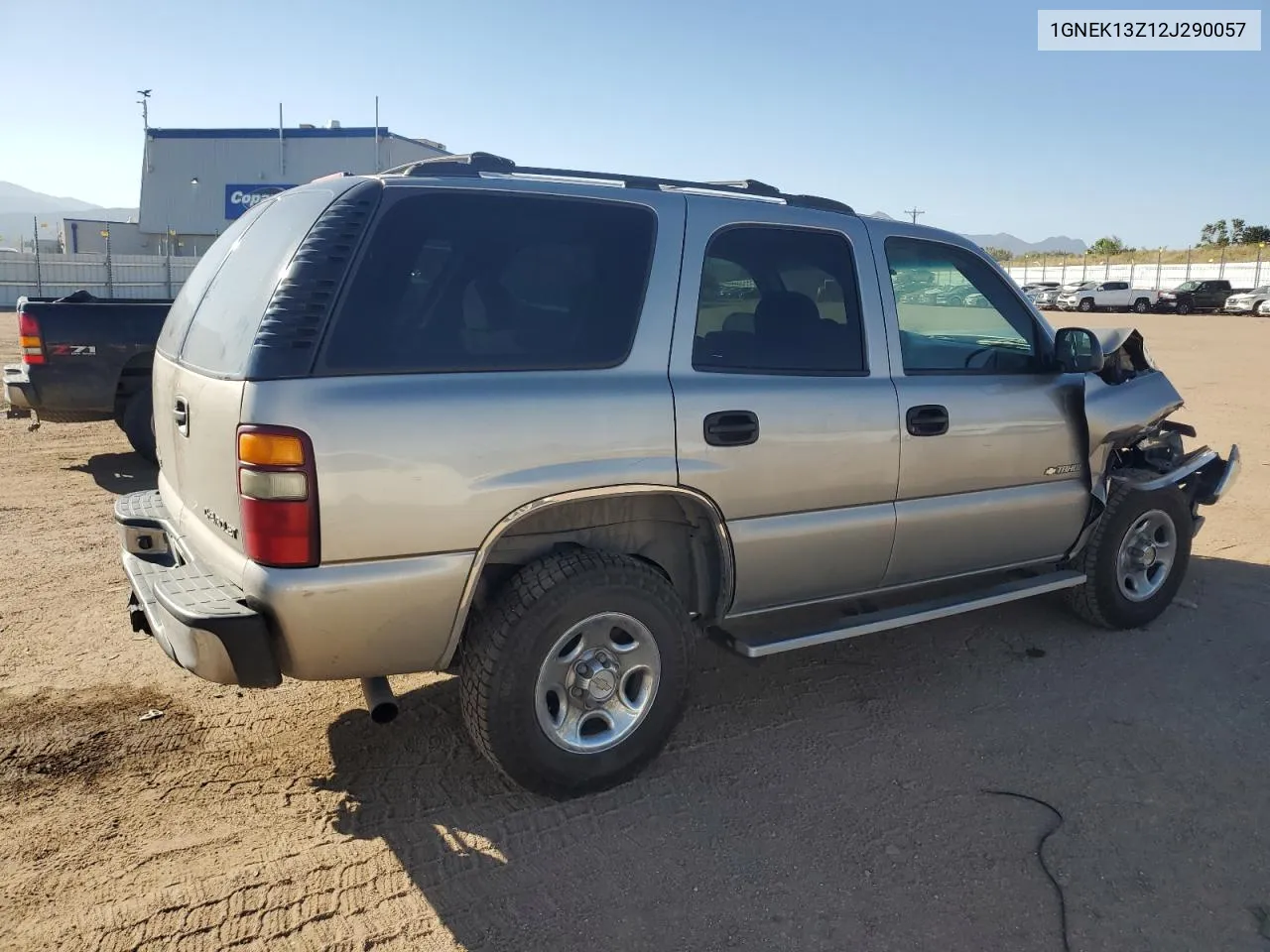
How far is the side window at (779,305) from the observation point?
3553mm

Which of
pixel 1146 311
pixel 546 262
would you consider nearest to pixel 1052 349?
pixel 546 262

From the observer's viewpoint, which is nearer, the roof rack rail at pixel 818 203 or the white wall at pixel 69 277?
the roof rack rail at pixel 818 203

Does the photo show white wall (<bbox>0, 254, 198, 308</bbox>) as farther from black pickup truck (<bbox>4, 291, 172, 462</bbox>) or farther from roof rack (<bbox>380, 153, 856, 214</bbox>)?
roof rack (<bbox>380, 153, 856, 214</bbox>)

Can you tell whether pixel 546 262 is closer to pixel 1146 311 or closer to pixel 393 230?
pixel 393 230

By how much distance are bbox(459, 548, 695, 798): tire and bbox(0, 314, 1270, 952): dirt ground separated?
17 centimetres

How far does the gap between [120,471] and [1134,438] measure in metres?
7.64

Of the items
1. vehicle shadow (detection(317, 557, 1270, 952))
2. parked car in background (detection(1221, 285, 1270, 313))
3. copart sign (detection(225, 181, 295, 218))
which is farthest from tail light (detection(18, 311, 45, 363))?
parked car in background (detection(1221, 285, 1270, 313))

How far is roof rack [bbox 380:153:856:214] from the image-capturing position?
333cm

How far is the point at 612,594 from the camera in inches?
127

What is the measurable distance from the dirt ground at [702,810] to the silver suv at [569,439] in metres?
0.33

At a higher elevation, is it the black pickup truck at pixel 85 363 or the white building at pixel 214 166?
the white building at pixel 214 166

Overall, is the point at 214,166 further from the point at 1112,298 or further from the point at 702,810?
the point at 702,810

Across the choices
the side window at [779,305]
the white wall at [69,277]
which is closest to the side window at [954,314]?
the side window at [779,305]

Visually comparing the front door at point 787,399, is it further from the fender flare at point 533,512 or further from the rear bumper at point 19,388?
the rear bumper at point 19,388
